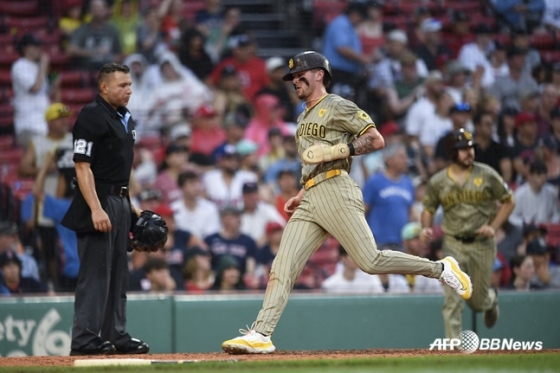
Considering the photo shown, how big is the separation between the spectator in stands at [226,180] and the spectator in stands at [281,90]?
1.03 m

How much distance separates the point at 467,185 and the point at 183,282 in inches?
118

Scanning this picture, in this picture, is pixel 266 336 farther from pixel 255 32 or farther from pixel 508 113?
pixel 255 32

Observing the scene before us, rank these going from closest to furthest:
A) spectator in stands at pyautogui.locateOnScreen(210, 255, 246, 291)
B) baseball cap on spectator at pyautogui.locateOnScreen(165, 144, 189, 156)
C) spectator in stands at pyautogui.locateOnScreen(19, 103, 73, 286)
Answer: spectator in stands at pyautogui.locateOnScreen(19, 103, 73, 286), spectator in stands at pyautogui.locateOnScreen(210, 255, 246, 291), baseball cap on spectator at pyautogui.locateOnScreen(165, 144, 189, 156)

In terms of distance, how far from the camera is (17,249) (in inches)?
366

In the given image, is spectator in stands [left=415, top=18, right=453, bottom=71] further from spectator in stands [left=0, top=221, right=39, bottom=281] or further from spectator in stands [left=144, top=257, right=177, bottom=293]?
spectator in stands [left=0, top=221, right=39, bottom=281]

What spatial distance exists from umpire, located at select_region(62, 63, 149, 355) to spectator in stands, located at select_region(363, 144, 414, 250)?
3.76 m

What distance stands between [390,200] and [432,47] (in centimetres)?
257

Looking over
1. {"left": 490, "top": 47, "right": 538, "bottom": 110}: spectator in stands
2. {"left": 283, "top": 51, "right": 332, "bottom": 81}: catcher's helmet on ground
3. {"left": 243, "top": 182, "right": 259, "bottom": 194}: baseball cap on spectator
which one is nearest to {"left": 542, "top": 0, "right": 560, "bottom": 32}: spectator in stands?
{"left": 490, "top": 47, "right": 538, "bottom": 110}: spectator in stands

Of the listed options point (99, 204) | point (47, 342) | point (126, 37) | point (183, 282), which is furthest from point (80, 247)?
point (126, 37)

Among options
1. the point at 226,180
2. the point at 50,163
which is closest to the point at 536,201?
the point at 226,180

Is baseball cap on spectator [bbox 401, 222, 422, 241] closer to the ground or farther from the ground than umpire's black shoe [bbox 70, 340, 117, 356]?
farther from the ground

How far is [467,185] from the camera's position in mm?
8484

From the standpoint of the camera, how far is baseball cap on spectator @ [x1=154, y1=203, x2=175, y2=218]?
10.0 m

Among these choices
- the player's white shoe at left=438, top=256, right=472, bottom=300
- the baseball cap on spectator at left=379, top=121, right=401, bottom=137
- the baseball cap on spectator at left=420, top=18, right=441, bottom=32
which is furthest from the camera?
the baseball cap on spectator at left=420, top=18, right=441, bottom=32
